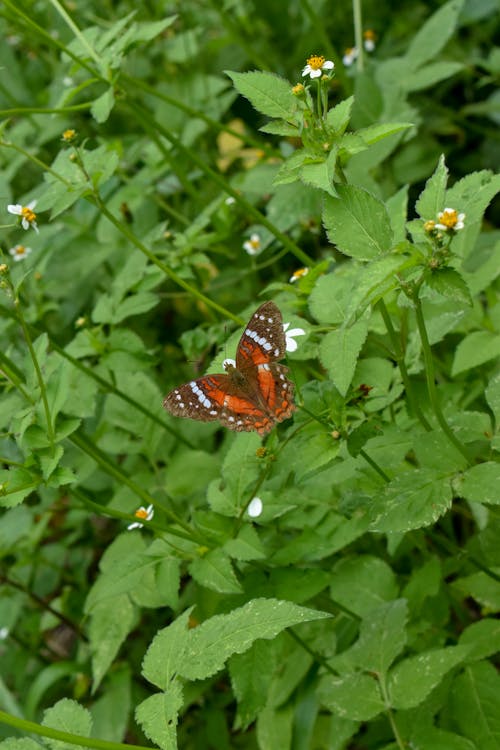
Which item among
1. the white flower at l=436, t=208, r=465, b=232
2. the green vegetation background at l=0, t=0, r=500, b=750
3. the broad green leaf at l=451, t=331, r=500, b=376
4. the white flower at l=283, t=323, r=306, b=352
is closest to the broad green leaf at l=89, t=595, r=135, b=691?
the green vegetation background at l=0, t=0, r=500, b=750

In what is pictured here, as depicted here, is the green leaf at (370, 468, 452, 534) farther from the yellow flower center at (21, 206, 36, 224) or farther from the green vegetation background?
the yellow flower center at (21, 206, 36, 224)

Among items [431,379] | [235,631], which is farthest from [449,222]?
[235,631]

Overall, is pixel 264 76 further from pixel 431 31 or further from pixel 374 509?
pixel 431 31

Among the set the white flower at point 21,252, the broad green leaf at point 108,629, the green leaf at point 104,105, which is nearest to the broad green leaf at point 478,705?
the broad green leaf at point 108,629

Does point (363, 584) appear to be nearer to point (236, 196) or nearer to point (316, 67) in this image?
point (236, 196)

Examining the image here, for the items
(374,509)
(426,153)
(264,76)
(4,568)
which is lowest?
(4,568)

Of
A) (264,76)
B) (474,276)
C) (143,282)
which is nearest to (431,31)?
(474,276)

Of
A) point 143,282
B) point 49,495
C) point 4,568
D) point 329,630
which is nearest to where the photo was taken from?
point 329,630
